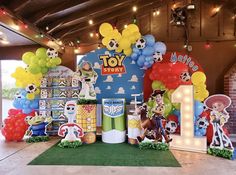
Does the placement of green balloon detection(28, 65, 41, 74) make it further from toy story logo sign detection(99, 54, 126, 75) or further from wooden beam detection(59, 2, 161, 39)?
wooden beam detection(59, 2, 161, 39)

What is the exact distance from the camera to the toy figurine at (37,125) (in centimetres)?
543

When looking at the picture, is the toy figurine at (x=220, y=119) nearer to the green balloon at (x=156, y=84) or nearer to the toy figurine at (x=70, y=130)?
the green balloon at (x=156, y=84)

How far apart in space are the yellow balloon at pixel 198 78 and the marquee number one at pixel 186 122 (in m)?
0.75

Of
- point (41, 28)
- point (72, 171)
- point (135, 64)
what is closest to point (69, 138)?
point (72, 171)

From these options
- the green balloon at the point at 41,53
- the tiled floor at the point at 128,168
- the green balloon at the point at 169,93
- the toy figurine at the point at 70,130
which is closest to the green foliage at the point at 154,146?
the tiled floor at the point at 128,168

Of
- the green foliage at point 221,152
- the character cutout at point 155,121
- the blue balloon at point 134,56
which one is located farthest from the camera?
the blue balloon at point 134,56

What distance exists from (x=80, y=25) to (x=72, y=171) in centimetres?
501

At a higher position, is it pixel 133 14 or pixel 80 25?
pixel 133 14

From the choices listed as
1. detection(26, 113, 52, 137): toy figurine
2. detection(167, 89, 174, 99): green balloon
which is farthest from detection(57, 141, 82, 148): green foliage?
detection(167, 89, 174, 99): green balloon

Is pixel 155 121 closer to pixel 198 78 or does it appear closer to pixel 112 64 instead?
pixel 198 78

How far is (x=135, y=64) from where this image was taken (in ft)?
19.1

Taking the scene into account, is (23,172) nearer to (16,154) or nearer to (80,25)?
(16,154)

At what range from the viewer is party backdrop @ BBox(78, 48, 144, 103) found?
5844mm

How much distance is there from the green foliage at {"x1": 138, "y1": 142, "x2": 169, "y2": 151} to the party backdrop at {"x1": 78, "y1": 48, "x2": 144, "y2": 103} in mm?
1355
